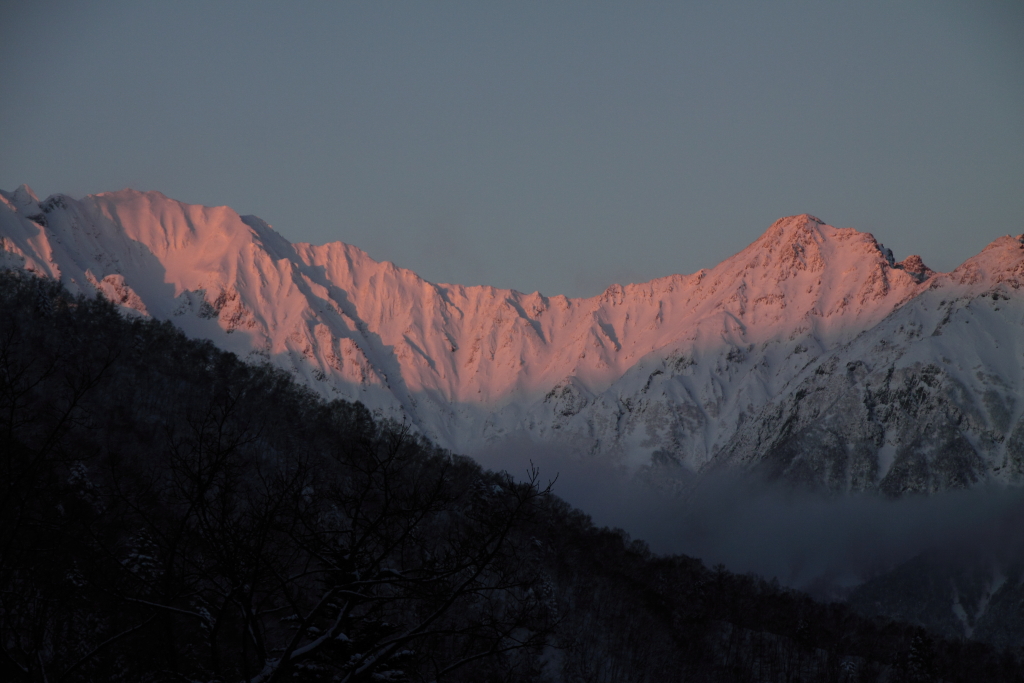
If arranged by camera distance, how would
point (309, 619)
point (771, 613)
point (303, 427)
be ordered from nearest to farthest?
point (309, 619) → point (303, 427) → point (771, 613)

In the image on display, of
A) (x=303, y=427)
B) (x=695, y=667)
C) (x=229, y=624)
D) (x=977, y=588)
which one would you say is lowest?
(x=229, y=624)

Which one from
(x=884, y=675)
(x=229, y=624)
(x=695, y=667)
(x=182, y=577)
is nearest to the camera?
(x=182, y=577)

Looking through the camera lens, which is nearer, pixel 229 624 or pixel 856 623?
pixel 229 624

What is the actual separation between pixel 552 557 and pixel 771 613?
136 feet

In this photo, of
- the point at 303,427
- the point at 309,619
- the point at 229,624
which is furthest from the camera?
the point at 303,427

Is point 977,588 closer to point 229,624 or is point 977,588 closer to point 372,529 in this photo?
point 229,624

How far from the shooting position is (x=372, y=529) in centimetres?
1337

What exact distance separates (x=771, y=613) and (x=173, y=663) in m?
130

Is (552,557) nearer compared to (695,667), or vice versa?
(695,667)

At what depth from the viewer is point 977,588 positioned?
630 ft

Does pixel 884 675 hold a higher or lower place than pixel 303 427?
lower

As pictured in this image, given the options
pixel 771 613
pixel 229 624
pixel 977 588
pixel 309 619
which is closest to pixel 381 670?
pixel 309 619

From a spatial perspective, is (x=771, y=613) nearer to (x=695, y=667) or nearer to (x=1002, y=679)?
(x=1002, y=679)

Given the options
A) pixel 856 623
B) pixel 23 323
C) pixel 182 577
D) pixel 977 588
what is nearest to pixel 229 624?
pixel 182 577
